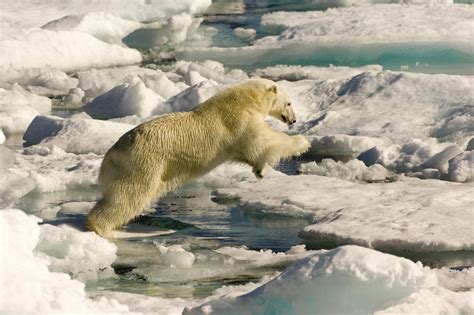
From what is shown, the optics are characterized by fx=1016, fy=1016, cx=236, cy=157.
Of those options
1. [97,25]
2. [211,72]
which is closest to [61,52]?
[97,25]

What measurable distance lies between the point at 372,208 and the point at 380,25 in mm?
8425

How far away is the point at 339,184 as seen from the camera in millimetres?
7516

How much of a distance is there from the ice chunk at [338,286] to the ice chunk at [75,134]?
4979mm

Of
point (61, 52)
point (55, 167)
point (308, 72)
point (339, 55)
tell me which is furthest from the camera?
point (339, 55)

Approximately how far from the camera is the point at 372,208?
670 cm

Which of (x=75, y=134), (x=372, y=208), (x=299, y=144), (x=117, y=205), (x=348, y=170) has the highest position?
(x=299, y=144)

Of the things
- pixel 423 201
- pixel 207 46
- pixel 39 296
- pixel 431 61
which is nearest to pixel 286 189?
pixel 423 201

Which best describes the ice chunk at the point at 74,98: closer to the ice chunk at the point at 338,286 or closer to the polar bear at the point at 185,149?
the polar bear at the point at 185,149

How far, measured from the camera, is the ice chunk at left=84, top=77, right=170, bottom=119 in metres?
10.2

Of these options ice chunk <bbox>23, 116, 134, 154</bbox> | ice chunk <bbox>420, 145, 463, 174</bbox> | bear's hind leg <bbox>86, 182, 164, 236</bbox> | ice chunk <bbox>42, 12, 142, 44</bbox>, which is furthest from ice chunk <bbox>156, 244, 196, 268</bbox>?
ice chunk <bbox>42, 12, 142, 44</bbox>

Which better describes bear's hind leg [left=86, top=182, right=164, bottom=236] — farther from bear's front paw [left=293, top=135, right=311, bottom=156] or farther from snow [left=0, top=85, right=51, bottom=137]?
snow [left=0, top=85, right=51, bottom=137]

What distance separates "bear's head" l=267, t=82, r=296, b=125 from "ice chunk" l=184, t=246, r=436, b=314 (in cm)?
257

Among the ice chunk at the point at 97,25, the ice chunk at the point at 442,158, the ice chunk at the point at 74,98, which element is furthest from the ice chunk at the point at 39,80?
the ice chunk at the point at 442,158

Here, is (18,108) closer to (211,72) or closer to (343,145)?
(211,72)
